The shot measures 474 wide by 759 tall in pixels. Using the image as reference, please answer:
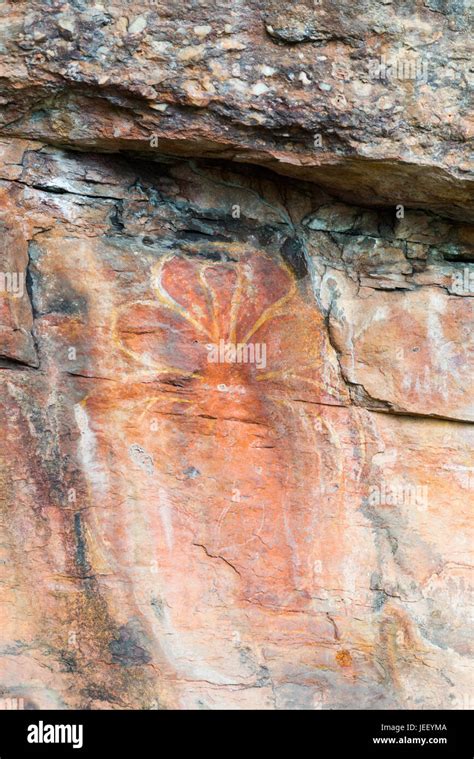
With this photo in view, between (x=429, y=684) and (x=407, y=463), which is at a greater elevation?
(x=407, y=463)

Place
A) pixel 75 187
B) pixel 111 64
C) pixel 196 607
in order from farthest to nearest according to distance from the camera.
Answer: pixel 196 607 → pixel 75 187 → pixel 111 64

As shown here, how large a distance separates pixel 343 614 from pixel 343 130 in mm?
2740

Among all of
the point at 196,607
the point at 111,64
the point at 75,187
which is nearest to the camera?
the point at 111,64

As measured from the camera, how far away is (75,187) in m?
3.92

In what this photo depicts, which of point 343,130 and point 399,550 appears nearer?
point 343,130

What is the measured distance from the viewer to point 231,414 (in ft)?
13.8

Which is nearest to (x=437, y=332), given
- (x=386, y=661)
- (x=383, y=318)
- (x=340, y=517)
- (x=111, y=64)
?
(x=383, y=318)

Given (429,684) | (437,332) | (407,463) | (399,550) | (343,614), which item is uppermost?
(437,332)

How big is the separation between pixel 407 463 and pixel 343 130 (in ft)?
6.38

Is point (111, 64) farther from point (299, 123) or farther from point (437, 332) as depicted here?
point (437, 332)

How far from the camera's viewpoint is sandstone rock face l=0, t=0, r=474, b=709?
388cm

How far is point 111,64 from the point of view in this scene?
11.5ft

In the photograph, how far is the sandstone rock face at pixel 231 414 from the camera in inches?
153

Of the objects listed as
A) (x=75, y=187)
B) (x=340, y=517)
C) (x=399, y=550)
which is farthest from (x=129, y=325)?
(x=399, y=550)
